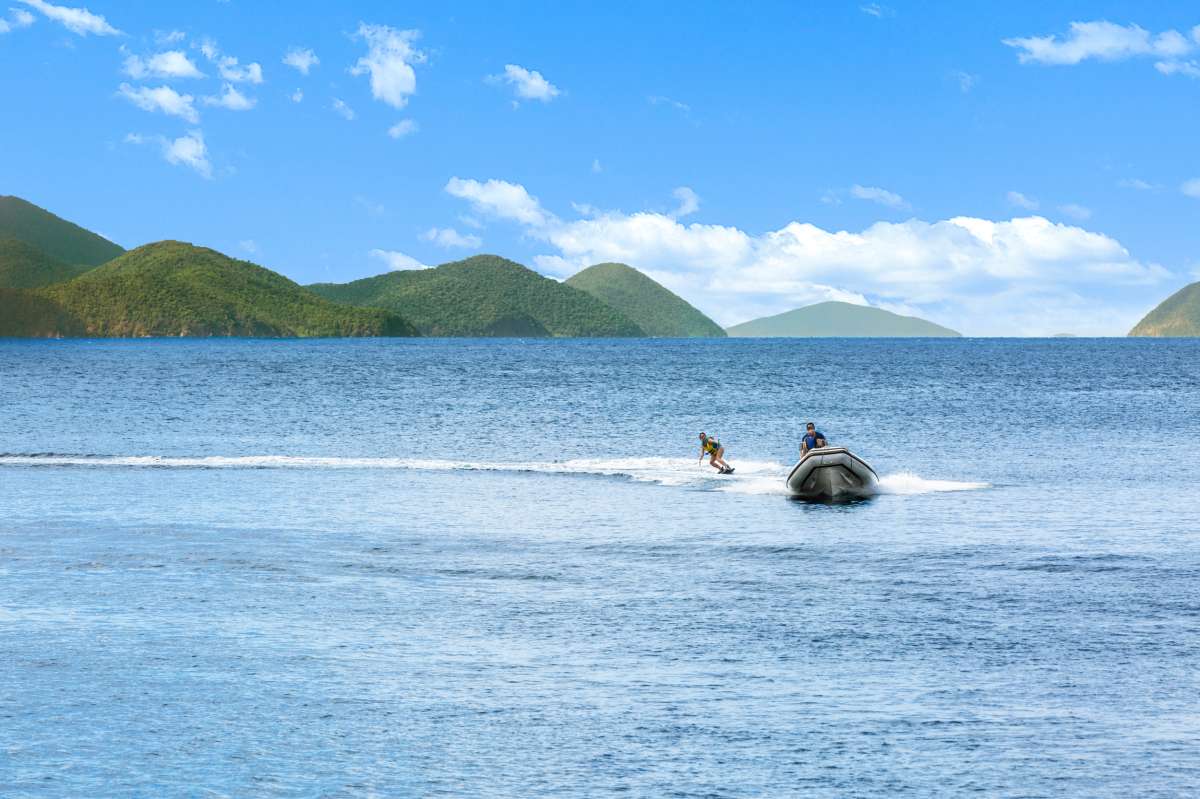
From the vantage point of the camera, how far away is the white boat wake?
43.9 m

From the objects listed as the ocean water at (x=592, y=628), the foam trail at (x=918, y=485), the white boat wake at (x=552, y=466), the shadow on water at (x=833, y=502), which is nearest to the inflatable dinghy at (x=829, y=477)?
the shadow on water at (x=833, y=502)

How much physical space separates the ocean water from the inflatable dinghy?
1412 mm

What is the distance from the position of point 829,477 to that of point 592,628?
19897 mm

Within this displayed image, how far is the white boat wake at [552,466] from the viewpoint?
144ft

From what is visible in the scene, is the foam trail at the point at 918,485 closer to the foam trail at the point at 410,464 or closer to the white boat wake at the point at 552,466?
the white boat wake at the point at 552,466

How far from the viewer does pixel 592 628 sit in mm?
21078

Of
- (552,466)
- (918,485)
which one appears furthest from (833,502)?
(552,466)

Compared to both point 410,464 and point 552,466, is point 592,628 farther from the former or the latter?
point 410,464

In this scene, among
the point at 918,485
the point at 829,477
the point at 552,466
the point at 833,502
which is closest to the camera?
the point at 833,502

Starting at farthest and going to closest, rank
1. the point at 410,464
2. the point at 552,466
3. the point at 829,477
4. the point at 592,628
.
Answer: the point at 410,464, the point at 552,466, the point at 829,477, the point at 592,628

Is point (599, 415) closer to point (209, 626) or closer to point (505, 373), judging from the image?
point (209, 626)

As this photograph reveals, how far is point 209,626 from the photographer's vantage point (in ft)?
69.2

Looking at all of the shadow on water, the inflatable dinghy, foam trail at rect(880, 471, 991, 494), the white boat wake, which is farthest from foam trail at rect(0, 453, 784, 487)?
the shadow on water


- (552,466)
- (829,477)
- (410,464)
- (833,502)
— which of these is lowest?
(833,502)
